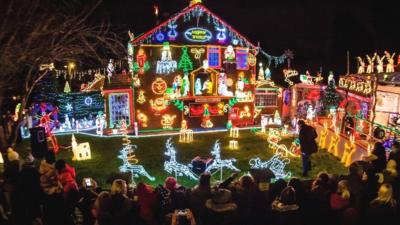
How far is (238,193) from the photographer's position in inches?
292

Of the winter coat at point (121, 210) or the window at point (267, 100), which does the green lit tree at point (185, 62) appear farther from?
the winter coat at point (121, 210)

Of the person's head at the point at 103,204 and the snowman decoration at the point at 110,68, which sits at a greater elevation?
the snowman decoration at the point at 110,68

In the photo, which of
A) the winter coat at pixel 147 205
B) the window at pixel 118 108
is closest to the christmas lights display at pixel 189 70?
the window at pixel 118 108

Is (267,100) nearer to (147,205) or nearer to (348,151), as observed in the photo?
(348,151)

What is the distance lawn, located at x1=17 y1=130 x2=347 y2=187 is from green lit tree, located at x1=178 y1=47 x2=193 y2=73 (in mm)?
4103

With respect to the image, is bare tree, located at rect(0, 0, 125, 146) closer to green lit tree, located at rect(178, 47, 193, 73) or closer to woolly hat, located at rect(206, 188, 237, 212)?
woolly hat, located at rect(206, 188, 237, 212)

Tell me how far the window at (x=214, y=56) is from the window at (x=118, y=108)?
5369 millimetres

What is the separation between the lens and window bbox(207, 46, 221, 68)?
2228cm

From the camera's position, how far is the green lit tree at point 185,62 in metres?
21.8

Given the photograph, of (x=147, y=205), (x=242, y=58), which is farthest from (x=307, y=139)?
Answer: (x=242, y=58)

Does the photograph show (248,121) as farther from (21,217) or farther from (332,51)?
(332,51)

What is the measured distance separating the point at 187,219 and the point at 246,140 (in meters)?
13.0

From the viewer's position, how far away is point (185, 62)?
2194 centimetres

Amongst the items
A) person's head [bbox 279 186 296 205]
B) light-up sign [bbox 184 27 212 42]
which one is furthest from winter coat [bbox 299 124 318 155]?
light-up sign [bbox 184 27 212 42]
